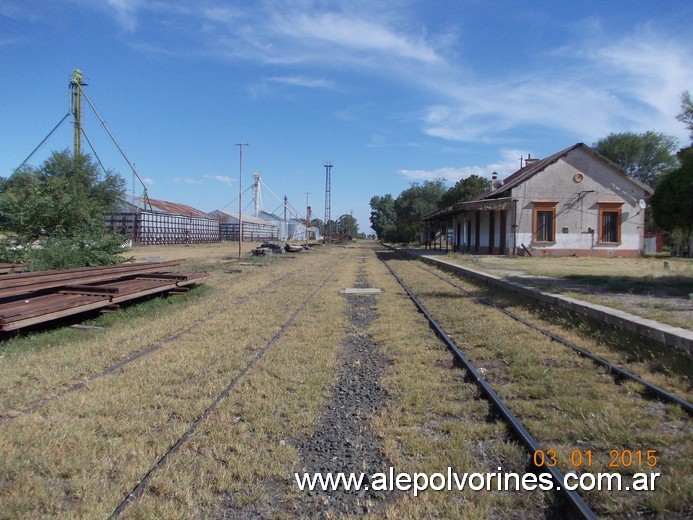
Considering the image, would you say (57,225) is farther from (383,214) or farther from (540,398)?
(383,214)

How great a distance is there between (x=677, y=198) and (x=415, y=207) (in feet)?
217

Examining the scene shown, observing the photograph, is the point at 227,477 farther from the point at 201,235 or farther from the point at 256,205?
the point at 256,205

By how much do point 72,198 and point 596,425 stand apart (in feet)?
51.5

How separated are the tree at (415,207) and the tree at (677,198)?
56902 millimetres

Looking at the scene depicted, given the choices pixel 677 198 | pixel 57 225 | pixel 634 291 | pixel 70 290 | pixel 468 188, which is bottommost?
pixel 634 291

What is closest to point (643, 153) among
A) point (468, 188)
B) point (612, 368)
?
point (468, 188)

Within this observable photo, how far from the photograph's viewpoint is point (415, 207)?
78.4 meters

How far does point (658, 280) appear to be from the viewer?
47.6ft

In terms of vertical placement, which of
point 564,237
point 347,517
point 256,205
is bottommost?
point 347,517

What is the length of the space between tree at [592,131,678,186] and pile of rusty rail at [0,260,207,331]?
60.4 meters

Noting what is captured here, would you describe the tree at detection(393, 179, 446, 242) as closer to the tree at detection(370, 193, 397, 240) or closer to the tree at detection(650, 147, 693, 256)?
the tree at detection(370, 193, 397, 240)

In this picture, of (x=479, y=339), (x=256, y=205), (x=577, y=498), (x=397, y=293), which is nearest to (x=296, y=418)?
(x=577, y=498)

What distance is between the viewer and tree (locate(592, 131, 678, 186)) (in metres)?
59.9

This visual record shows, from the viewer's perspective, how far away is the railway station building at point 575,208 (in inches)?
1185
